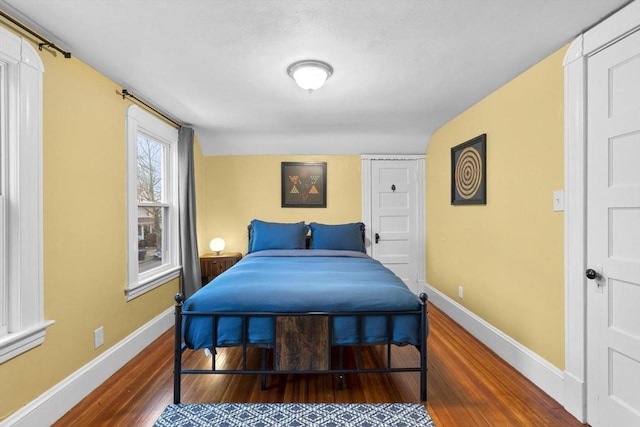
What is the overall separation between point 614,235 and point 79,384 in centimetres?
317

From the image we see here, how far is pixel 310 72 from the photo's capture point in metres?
2.06

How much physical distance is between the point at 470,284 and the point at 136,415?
283 centimetres

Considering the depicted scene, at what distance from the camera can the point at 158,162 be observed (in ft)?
10.6

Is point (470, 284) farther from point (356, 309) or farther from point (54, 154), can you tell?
point (54, 154)

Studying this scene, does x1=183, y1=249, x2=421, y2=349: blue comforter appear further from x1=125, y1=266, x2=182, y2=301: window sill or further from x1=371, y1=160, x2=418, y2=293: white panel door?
x1=371, y1=160, x2=418, y2=293: white panel door

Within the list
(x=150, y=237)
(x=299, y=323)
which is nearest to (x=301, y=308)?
(x=299, y=323)

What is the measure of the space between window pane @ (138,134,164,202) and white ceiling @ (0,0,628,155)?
1.31 ft

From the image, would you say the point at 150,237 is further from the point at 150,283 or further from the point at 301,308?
the point at 301,308

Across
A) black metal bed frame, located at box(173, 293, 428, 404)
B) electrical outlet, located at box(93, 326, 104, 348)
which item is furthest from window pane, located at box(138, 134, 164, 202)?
black metal bed frame, located at box(173, 293, 428, 404)

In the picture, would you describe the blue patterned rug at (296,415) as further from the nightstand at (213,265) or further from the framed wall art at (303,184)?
the framed wall art at (303,184)

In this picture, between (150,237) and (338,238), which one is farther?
(338,238)

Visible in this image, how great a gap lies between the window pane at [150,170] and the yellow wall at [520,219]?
3126 mm

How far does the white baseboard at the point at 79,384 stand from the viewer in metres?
1.60

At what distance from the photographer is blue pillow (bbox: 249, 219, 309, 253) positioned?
12.0ft
